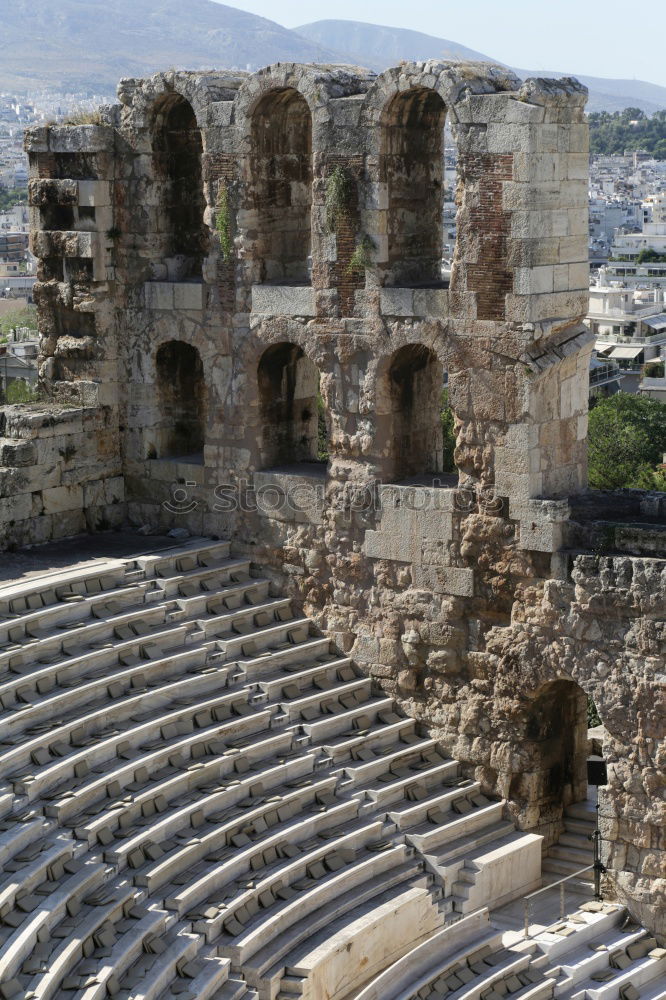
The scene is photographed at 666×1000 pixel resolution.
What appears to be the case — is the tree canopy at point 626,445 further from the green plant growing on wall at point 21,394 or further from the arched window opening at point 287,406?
the arched window opening at point 287,406

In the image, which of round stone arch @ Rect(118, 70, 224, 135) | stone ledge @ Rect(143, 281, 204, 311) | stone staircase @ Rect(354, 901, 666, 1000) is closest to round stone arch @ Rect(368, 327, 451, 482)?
stone ledge @ Rect(143, 281, 204, 311)

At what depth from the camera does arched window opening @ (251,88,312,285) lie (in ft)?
72.7

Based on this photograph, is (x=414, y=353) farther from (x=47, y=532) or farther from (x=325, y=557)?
(x=47, y=532)

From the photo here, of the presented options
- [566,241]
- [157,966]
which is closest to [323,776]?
[157,966]

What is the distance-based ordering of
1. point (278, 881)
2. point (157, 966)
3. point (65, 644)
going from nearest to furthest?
point (157, 966)
point (278, 881)
point (65, 644)

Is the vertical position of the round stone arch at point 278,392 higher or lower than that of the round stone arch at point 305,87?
lower

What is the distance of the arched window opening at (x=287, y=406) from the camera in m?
22.7

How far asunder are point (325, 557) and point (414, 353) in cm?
287

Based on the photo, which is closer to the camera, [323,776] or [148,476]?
[323,776]

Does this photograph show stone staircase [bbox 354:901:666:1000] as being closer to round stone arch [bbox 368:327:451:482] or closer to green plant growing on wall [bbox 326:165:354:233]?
round stone arch [bbox 368:327:451:482]

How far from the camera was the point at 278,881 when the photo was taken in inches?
711

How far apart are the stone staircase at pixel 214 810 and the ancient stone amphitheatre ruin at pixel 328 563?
5cm

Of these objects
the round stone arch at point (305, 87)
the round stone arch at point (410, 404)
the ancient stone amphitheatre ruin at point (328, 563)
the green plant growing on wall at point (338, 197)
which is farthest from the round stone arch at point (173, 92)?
Result: the round stone arch at point (410, 404)

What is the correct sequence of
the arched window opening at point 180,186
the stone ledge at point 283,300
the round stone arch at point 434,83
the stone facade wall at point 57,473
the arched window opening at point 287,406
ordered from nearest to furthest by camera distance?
the round stone arch at point 434,83
the stone ledge at point 283,300
the stone facade wall at point 57,473
the arched window opening at point 287,406
the arched window opening at point 180,186
